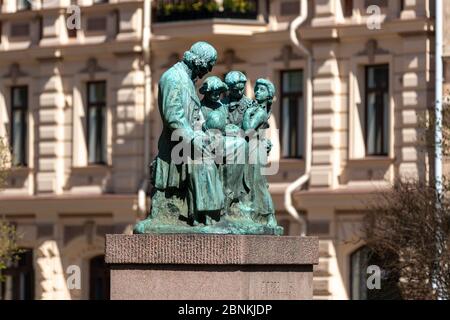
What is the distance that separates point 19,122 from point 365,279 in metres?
10.6

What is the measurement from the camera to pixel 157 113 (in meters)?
51.8

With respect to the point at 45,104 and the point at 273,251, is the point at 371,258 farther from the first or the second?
the point at 273,251

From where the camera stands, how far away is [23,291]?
5394 cm

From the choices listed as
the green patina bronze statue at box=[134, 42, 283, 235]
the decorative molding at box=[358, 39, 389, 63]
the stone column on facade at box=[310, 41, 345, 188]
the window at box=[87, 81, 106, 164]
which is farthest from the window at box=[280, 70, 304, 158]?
the green patina bronze statue at box=[134, 42, 283, 235]

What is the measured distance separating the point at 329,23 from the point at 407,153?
10.3 feet

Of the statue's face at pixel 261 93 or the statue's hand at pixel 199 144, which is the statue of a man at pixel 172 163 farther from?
the statue's face at pixel 261 93

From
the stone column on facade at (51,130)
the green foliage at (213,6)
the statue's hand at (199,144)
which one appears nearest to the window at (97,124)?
the stone column on facade at (51,130)

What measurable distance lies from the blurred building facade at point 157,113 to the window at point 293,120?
0.02 meters

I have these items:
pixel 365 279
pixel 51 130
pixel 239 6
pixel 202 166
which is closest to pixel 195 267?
pixel 202 166

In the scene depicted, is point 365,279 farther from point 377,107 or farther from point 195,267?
point 195,267

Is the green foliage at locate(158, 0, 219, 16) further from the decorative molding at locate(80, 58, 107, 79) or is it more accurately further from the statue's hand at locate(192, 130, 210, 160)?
the statue's hand at locate(192, 130, 210, 160)

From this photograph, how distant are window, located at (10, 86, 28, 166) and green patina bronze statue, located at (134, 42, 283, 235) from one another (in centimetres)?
2640

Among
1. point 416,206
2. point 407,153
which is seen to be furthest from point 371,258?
point 416,206

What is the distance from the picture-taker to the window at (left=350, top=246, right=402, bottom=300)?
141 ft
